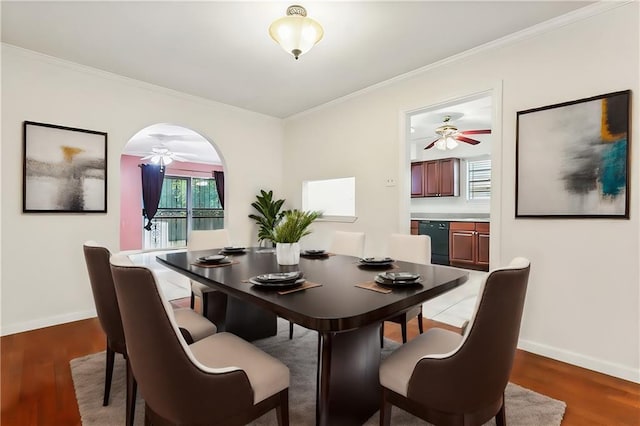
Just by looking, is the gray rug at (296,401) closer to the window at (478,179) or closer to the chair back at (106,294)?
the chair back at (106,294)

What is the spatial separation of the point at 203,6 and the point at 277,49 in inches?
29.8

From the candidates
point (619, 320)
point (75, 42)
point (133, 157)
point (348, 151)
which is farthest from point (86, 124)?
point (133, 157)

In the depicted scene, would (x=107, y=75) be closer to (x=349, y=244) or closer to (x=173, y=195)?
(x=349, y=244)

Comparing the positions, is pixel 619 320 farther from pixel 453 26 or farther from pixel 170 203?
pixel 170 203

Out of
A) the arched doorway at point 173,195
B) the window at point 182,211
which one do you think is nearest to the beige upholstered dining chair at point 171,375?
the arched doorway at point 173,195

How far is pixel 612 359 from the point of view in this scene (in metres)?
2.23

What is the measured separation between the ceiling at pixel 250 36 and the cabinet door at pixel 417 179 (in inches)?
147

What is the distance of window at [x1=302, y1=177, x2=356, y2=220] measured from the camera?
4384 millimetres

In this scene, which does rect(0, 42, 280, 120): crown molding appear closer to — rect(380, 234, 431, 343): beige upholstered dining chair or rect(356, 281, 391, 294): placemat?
rect(380, 234, 431, 343): beige upholstered dining chair

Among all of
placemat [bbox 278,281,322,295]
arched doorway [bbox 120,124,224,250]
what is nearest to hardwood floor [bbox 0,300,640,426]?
placemat [bbox 278,281,322,295]

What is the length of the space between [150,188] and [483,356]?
9.08 m

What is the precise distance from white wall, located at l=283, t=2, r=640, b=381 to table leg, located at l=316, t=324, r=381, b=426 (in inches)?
68.3

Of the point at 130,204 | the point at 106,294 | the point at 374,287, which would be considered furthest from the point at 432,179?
the point at 130,204

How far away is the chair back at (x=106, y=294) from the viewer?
165 centimetres
